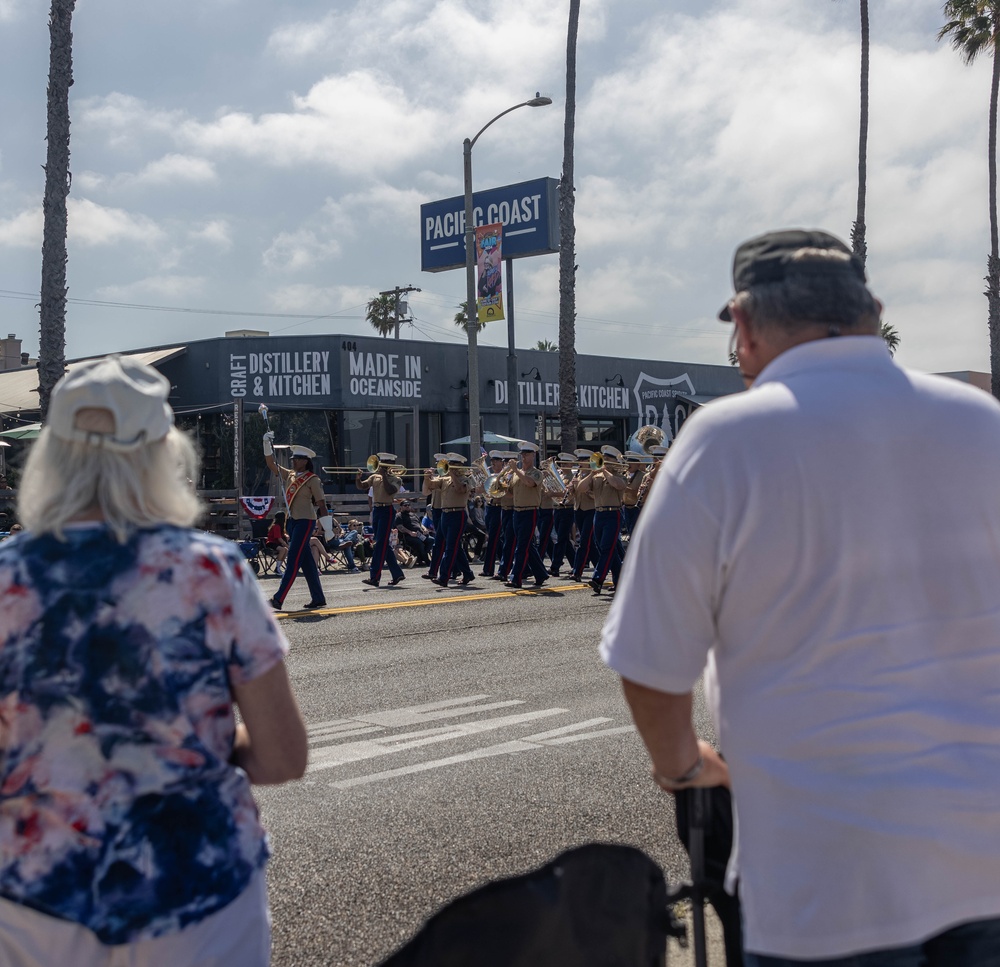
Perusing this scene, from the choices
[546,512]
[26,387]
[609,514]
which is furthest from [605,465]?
[26,387]

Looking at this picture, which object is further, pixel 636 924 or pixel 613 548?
pixel 613 548

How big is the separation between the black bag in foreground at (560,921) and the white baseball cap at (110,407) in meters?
0.95

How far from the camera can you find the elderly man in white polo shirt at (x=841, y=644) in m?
1.83

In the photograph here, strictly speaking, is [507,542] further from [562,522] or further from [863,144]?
[863,144]

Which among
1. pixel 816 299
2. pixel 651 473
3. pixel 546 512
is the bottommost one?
pixel 546 512

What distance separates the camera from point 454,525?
59.9ft

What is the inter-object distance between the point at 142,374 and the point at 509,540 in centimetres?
1663

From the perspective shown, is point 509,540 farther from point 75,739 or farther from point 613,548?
point 75,739

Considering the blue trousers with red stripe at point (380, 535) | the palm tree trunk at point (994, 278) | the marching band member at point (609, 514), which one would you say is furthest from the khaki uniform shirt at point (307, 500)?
the palm tree trunk at point (994, 278)

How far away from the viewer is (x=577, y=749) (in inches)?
274

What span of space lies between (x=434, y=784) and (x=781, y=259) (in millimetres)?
4675

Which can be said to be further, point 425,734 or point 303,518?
point 303,518

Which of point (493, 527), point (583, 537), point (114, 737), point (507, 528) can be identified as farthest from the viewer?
point (493, 527)

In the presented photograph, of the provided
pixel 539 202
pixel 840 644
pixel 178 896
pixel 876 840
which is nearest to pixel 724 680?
pixel 840 644
